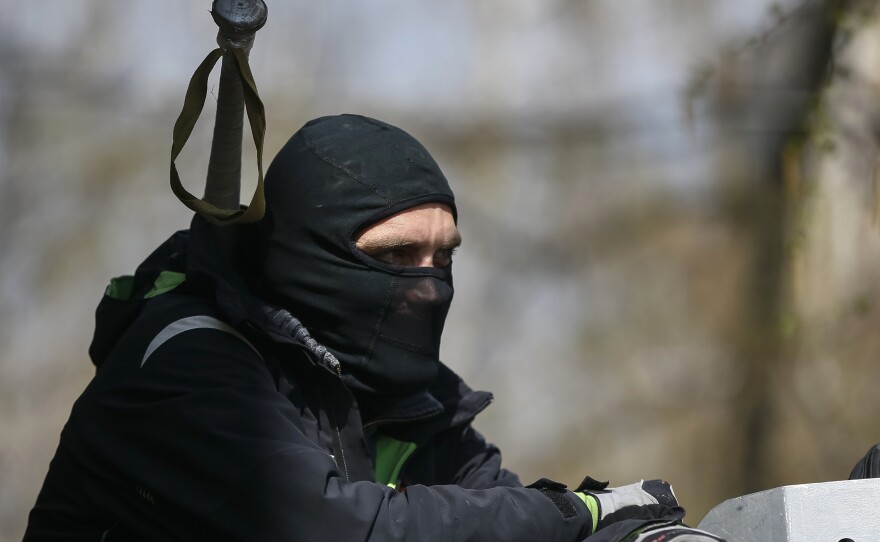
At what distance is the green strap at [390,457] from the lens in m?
2.78

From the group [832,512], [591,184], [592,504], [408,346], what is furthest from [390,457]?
[591,184]

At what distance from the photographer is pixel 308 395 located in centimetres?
260

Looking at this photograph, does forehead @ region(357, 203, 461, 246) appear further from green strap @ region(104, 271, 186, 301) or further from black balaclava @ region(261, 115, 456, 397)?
green strap @ region(104, 271, 186, 301)

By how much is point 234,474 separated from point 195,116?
860mm

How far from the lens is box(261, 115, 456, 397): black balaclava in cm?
262

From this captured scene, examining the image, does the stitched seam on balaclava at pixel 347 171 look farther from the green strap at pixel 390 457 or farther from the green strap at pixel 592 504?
the green strap at pixel 592 504

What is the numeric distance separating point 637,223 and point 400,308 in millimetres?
3827

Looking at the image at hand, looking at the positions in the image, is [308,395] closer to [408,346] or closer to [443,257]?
[408,346]

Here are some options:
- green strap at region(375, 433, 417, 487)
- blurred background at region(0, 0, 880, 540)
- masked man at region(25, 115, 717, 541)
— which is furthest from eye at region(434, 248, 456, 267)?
blurred background at region(0, 0, 880, 540)

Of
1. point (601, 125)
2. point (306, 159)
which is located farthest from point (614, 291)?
point (306, 159)

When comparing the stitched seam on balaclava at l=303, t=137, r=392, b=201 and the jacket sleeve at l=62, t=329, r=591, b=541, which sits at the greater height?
the stitched seam on balaclava at l=303, t=137, r=392, b=201

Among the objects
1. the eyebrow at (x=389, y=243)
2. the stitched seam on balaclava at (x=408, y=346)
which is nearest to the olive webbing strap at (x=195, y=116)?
the eyebrow at (x=389, y=243)

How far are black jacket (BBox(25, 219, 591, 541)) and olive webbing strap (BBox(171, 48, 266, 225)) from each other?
12 centimetres

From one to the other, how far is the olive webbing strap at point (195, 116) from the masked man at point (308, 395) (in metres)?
0.12
